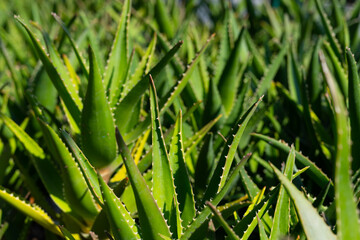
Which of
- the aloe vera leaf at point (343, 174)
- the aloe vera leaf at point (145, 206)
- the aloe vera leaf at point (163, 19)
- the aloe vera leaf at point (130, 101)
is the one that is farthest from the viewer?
the aloe vera leaf at point (163, 19)

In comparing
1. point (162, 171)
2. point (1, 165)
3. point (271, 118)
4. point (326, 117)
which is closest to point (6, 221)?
point (1, 165)

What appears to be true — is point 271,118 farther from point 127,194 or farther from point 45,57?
point 45,57

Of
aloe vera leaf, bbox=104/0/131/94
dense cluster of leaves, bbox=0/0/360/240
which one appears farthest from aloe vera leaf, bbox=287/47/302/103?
aloe vera leaf, bbox=104/0/131/94

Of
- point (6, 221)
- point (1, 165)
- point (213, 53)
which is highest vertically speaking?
point (213, 53)

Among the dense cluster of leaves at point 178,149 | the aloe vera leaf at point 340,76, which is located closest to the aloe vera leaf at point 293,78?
the dense cluster of leaves at point 178,149

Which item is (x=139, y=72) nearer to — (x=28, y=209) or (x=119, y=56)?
(x=119, y=56)

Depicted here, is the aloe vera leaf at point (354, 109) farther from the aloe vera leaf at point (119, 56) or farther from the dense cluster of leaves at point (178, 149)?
the aloe vera leaf at point (119, 56)
